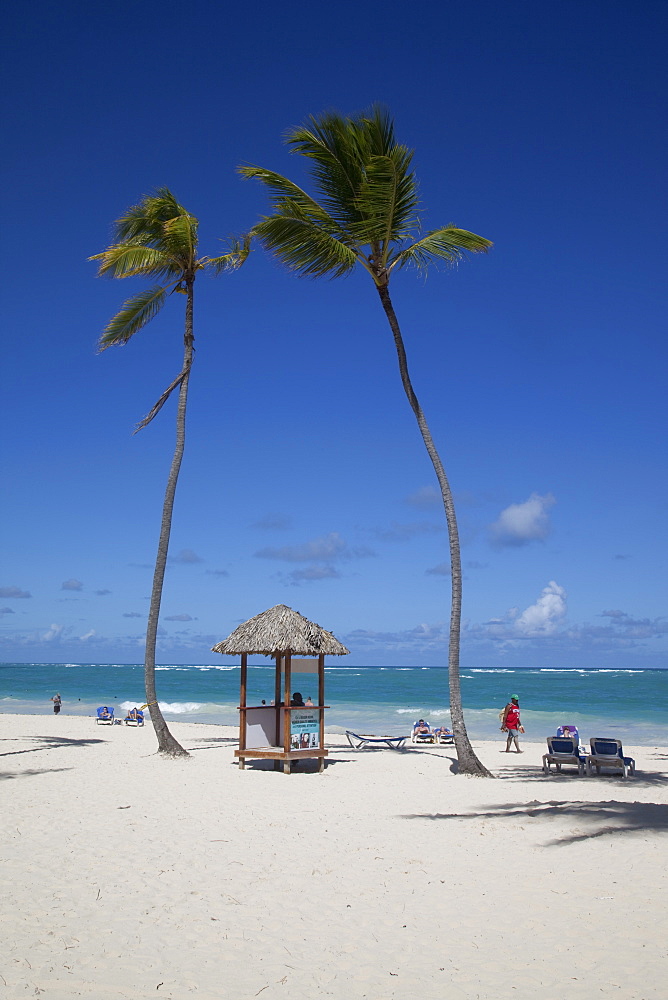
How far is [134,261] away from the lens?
15859mm

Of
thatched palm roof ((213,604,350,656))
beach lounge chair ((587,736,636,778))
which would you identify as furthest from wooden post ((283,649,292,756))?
beach lounge chair ((587,736,636,778))

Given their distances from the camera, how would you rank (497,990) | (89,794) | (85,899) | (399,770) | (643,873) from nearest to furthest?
(497,990)
(85,899)
(643,873)
(89,794)
(399,770)

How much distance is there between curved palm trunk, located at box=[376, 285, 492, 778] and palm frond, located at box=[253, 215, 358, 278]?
36.1 inches

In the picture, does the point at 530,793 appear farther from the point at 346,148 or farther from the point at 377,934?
the point at 346,148

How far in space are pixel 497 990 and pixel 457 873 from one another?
2.54m

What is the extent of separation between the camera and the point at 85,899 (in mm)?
5980

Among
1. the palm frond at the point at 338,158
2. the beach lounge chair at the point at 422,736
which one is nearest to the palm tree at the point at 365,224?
the palm frond at the point at 338,158

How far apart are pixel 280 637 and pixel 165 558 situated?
12.9 feet

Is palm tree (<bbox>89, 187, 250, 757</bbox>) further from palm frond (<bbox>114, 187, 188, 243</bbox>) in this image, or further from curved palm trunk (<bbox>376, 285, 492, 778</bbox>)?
curved palm trunk (<bbox>376, 285, 492, 778</bbox>)

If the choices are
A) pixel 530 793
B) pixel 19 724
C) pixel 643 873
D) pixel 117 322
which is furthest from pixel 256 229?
pixel 19 724

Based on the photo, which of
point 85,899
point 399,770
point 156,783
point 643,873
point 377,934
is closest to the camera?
point 377,934

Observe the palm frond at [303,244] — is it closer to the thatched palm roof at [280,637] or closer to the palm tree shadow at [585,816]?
the thatched palm roof at [280,637]

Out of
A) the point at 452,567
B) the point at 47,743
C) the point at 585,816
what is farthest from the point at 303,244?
the point at 47,743

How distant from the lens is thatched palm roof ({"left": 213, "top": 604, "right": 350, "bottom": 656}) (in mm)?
13398
